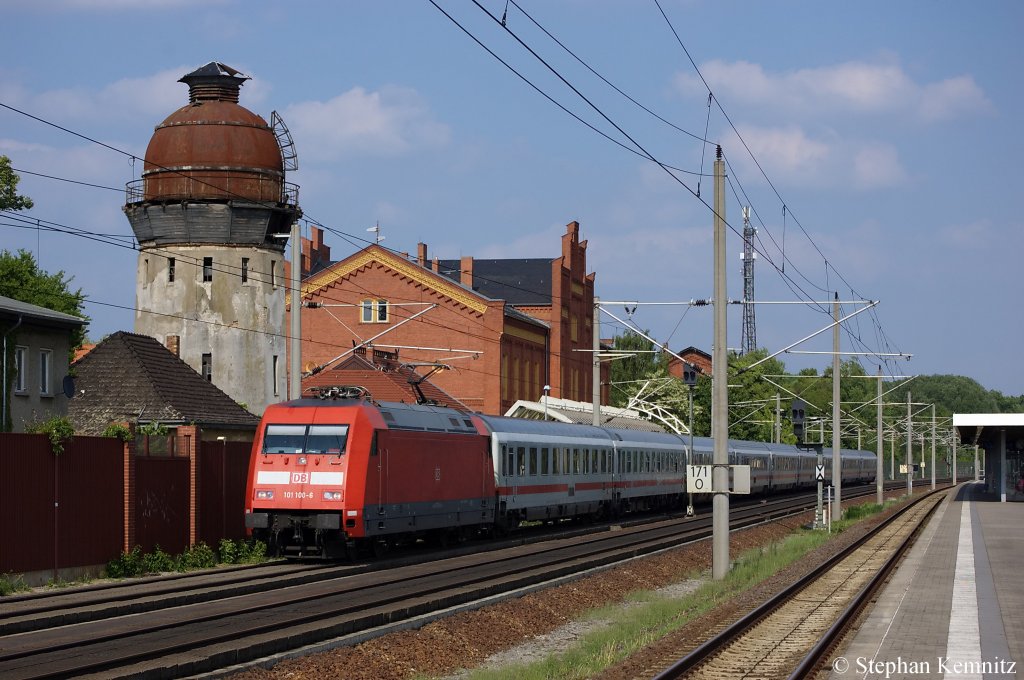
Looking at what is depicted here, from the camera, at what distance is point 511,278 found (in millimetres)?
85312

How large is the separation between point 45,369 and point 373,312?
3910cm

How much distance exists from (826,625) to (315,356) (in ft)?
194

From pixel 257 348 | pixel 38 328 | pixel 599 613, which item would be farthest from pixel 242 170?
pixel 599 613

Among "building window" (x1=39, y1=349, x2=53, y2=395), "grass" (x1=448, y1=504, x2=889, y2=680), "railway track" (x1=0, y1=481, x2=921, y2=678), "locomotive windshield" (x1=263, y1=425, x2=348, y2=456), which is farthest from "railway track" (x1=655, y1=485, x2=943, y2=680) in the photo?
"building window" (x1=39, y1=349, x2=53, y2=395)

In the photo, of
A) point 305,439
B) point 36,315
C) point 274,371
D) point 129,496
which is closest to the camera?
point 129,496

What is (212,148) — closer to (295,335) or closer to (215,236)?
(215,236)

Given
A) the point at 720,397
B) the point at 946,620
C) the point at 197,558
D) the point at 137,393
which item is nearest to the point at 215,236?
the point at 137,393

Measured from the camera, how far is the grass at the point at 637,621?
46.6ft

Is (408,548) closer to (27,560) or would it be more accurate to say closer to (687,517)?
(27,560)

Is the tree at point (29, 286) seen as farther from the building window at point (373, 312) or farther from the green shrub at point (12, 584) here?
the green shrub at point (12, 584)

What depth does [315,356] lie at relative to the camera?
2928 inches

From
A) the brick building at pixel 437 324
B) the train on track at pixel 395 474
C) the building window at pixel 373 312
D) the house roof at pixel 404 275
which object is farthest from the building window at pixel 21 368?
the building window at pixel 373 312

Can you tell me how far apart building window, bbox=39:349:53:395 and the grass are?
59.1 feet

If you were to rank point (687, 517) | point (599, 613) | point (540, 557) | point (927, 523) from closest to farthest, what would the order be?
point (599, 613), point (540, 557), point (927, 523), point (687, 517)
